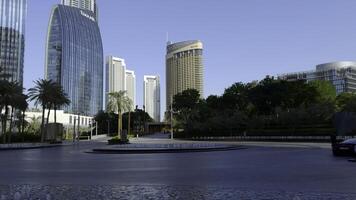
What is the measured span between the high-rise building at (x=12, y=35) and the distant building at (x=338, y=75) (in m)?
86.1

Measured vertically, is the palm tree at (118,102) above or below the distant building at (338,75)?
below

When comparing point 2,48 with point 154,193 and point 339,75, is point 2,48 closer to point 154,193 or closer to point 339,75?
point 339,75

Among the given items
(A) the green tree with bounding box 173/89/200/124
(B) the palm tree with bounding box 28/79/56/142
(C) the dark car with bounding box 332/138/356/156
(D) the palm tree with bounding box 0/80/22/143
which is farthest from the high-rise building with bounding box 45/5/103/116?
(C) the dark car with bounding box 332/138/356/156

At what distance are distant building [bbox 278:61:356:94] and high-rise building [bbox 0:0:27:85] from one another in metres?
86.1

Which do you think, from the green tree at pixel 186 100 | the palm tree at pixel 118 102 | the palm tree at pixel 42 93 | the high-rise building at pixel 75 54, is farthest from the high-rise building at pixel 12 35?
the palm tree at pixel 42 93

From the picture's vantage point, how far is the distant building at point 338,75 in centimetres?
15525

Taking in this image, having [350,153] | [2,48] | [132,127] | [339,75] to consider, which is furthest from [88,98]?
[350,153]

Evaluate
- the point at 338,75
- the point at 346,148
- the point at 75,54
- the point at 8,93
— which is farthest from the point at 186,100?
the point at 346,148

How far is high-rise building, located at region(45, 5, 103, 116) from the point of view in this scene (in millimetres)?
161625

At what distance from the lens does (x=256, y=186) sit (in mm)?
12148

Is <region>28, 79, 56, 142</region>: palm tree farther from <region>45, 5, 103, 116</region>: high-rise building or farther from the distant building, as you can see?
the distant building

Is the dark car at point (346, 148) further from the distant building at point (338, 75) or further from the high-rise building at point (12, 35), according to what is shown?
the distant building at point (338, 75)

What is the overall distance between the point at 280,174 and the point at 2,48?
12785cm

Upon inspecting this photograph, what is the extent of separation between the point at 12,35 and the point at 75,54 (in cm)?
3643
